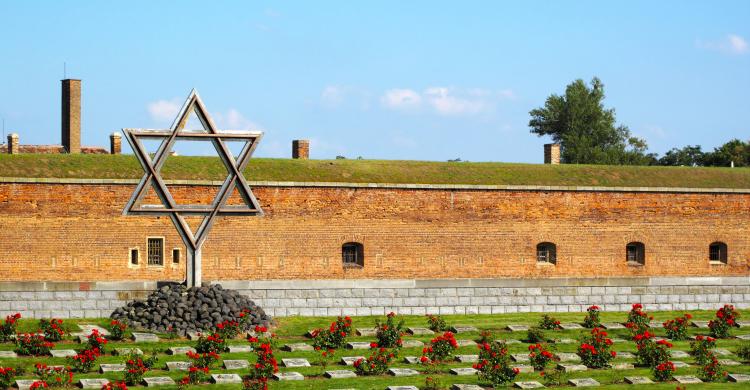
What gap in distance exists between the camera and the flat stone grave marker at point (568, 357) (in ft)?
77.9

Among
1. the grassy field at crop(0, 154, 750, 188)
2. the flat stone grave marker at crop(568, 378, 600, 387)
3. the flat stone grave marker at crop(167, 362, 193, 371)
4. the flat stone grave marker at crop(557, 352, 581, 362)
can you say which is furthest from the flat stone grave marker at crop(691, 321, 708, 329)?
the flat stone grave marker at crop(167, 362, 193, 371)

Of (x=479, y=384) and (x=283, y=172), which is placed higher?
(x=283, y=172)

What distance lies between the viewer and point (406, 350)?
24078 mm

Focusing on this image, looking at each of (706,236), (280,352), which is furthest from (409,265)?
(280,352)

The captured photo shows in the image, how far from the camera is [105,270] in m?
33.2

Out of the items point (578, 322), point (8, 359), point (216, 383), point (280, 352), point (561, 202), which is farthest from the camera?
point (561, 202)

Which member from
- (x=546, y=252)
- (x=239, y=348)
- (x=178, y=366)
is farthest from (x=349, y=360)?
(x=546, y=252)

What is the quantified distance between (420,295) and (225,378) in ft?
28.5

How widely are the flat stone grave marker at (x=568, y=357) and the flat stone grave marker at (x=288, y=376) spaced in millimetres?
5165

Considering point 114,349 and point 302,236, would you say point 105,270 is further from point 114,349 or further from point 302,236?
point 114,349

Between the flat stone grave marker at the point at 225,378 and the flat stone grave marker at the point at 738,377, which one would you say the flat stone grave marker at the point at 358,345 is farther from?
the flat stone grave marker at the point at 738,377

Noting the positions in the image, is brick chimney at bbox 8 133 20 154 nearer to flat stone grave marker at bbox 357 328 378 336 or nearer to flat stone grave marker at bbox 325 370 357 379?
flat stone grave marker at bbox 357 328 378 336

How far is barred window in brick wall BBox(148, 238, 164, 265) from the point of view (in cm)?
3375

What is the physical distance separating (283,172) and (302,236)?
226 centimetres
